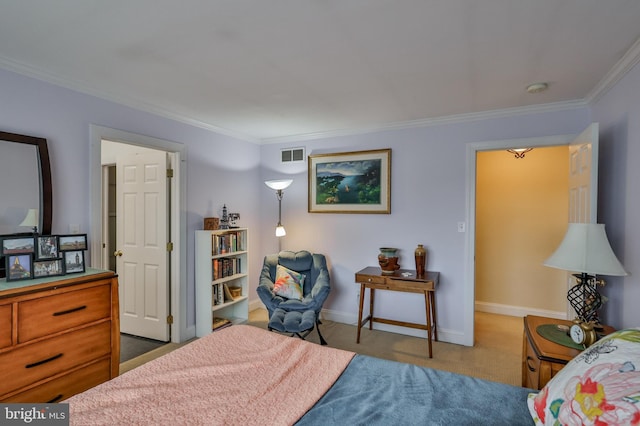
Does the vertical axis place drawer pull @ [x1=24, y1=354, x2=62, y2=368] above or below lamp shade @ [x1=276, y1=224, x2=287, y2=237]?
below

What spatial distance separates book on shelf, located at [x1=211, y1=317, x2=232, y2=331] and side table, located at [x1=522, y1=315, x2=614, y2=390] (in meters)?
2.98

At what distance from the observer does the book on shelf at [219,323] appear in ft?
12.2

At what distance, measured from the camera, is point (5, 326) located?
1832mm

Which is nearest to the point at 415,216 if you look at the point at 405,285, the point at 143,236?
the point at 405,285

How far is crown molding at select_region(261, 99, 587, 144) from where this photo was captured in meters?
3.07

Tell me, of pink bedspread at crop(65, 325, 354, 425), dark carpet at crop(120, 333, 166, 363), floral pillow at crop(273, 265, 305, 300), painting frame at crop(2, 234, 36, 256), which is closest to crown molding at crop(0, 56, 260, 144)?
painting frame at crop(2, 234, 36, 256)

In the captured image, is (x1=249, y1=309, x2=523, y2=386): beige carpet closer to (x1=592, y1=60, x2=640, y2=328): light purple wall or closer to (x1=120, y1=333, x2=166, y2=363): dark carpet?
(x1=592, y1=60, x2=640, y2=328): light purple wall

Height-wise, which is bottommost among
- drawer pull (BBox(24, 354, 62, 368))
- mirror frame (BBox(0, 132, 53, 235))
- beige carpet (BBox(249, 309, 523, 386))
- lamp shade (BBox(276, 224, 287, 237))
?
beige carpet (BBox(249, 309, 523, 386))

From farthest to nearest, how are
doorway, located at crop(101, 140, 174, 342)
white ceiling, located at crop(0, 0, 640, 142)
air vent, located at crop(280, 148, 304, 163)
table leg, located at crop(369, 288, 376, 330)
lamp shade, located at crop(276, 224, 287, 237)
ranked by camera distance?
air vent, located at crop(280, 148, 304, 163)
lamp shade, located at crop(276, 224, 287, 237)
table leg, located at crop(369, 288, 376, 330)
doorway, located at crop(101, 140, 174, 342)
white ceiling, located at crop(0, 0, 640, 142)

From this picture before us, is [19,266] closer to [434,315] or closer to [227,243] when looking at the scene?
[227,243]

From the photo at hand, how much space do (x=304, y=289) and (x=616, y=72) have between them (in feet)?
10.9

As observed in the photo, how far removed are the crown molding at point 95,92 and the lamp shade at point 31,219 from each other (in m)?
0.98

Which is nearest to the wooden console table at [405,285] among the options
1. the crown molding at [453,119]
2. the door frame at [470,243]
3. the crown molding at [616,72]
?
the door frame at [470,243]

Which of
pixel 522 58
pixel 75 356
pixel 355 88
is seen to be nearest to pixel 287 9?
pixel 355 88
